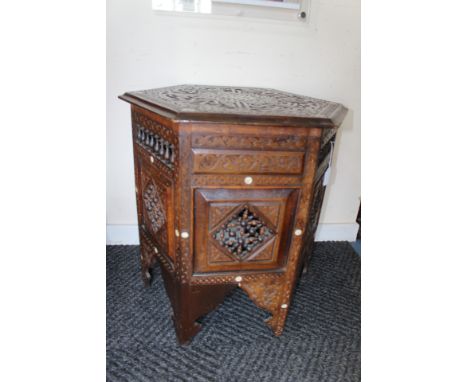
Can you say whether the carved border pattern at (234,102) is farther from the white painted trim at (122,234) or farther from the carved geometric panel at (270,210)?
the white painted trim at (122,234)

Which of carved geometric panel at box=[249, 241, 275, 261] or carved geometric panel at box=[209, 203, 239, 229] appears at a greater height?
carved geometric panel at box=[209, 203, 239, 229]

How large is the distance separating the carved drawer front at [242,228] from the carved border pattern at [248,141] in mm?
126

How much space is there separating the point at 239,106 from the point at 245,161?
0.16m

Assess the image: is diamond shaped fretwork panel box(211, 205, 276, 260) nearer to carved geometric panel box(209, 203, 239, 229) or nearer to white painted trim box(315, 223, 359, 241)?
carved geometric panel box(209, 203, 239, 229)

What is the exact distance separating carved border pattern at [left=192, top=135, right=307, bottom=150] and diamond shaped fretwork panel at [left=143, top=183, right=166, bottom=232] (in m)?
0.29

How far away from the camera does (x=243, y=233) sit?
2.99ft

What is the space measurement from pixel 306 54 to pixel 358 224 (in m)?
0.95

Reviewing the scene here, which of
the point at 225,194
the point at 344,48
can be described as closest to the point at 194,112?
the point at 225,194

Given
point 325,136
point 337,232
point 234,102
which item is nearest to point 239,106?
point 234,102

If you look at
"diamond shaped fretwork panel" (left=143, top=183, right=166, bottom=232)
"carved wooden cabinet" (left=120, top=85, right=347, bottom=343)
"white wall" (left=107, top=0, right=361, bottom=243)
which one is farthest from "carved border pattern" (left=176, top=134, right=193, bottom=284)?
→ "white wall" (left=107, top=0, right=361, bottom=243)

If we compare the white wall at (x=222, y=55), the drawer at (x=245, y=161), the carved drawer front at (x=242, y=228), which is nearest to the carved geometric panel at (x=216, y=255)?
the carved drawer front at (x=242, y=228)

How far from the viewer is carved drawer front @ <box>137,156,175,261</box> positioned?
0.91 metres

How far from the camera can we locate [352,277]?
147 centimetres

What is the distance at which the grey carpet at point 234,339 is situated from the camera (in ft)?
3.25
